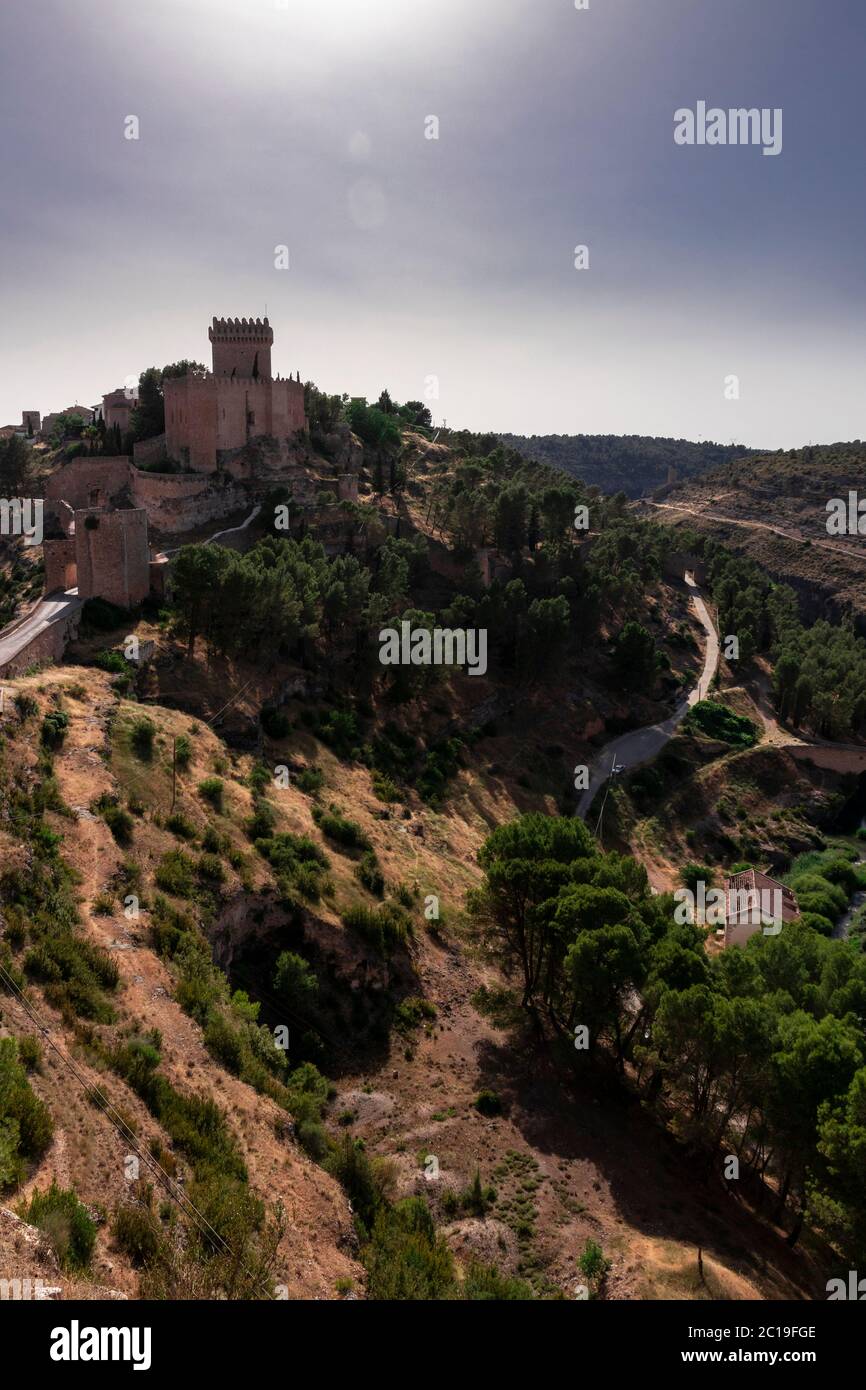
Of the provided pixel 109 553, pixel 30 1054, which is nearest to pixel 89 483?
pixel 109 553

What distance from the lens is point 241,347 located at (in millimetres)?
59094

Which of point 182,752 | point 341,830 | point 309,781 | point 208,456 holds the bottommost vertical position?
point 341,830

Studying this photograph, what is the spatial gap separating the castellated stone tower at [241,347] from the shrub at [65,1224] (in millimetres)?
56197

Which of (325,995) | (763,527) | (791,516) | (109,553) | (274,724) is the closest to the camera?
(325,995)

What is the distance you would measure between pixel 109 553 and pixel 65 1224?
33571 mm

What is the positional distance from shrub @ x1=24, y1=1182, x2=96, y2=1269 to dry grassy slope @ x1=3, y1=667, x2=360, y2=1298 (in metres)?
0.41

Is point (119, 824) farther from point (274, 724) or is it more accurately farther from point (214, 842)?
point (274, 724)

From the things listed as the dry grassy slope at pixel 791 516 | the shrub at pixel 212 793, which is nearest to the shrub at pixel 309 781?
the shrub at pixel 212 793

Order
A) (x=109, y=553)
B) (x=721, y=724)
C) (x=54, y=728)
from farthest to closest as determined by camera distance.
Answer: (x=721, y=724), (x=109, y=553), (x=54, y=728)

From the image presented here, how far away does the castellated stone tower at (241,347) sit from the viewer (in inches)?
2302

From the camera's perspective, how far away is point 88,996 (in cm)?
1759

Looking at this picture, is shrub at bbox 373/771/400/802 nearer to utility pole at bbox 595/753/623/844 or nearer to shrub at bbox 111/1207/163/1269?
utility pole at bbox 595/753/623/844

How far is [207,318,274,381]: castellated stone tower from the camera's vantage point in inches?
2302
